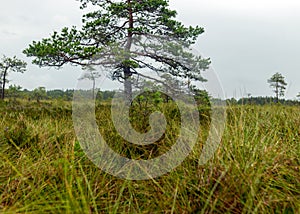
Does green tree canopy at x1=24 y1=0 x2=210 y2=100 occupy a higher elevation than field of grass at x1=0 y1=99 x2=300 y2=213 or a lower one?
higher

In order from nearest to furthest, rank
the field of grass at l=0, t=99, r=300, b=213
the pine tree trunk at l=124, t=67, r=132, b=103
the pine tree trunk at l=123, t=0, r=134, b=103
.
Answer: the field of grass at l=0, t=99, r=300, b=213
the pine tree trunk at l=124, t=67, r=132, b=103
the pine tree trunk at l=123, t=0, r=134, b=103

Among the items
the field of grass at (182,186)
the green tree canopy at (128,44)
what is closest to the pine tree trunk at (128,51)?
the green tree canopy at (128,44)

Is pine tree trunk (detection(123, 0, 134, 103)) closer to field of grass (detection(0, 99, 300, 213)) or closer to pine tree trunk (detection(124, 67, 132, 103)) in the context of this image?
pine tree trunk (detection(124, 67, 132, 103))

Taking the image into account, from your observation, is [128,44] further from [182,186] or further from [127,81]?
[182,186]

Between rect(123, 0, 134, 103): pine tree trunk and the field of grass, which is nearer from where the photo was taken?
the field of grass

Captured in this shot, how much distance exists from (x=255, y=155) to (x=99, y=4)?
358 inches

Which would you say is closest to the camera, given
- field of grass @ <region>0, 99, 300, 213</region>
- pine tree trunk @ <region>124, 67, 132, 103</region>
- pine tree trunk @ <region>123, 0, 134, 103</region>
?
field of grass @ <region>0, 99, 300, 213</region>

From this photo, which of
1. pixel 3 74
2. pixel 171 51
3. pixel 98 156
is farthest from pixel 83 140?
pixel 3 74

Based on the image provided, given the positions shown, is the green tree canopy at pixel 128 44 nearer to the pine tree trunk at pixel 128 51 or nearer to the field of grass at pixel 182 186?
the pine tree trunk at pixel 128 51

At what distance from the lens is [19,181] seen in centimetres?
181

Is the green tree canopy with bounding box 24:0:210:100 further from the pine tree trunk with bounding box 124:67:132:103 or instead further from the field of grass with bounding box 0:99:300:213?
the field of grass with bounding box 0:99:300:213

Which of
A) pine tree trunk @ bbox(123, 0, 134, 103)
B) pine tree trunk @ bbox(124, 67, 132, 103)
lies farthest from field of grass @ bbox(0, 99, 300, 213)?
pine tree trunk @ bbox(123, 0, 134, 103)

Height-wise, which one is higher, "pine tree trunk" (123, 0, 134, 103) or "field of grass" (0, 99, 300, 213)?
"pine tree trunk" (123, 0, 134, 103)

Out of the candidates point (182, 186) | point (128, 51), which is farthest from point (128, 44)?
point (182, 186)
